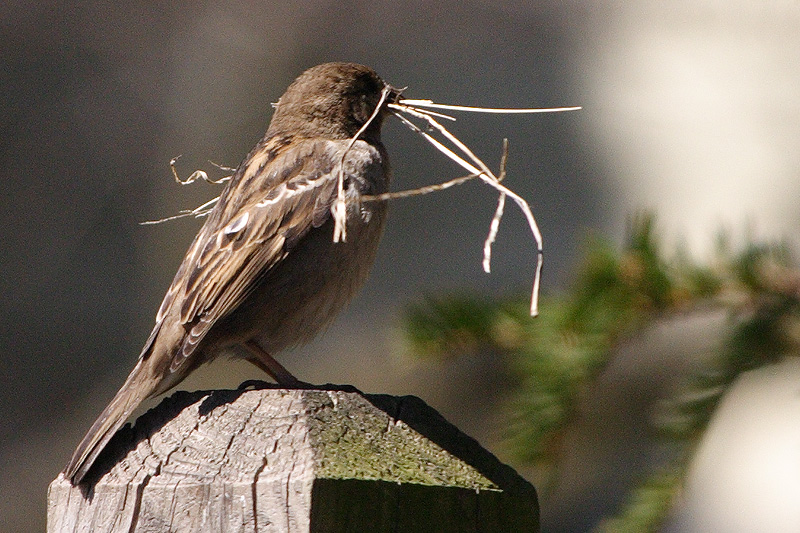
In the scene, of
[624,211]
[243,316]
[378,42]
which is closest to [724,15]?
[624,211]

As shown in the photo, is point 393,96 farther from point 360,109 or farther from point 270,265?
point 270,265

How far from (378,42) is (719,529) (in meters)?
4.11

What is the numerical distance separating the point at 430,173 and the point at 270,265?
13.7ft

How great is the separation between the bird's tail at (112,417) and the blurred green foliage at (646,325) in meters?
0.86

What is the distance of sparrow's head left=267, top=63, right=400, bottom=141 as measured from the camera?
378cm

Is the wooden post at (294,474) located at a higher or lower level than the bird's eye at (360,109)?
lower

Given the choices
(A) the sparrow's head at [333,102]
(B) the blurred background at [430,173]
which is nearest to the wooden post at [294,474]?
(A) the sparrow's head at [333,102]

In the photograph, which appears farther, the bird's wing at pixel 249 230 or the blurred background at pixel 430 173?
the blurred background at pixel 430 173

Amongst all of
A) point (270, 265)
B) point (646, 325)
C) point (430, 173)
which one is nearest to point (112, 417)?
point (270, 265)

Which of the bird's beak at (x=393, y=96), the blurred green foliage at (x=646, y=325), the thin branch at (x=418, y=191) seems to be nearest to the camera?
the thin branch at (x=418, y=191)

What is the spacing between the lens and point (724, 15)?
641 cm

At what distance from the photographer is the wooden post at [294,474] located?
156 centimetres

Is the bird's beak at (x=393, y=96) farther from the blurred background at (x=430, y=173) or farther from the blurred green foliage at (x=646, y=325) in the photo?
the blurred background at (x=430, y=173)

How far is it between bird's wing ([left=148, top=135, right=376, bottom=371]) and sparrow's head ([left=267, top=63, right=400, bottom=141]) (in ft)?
0.89
